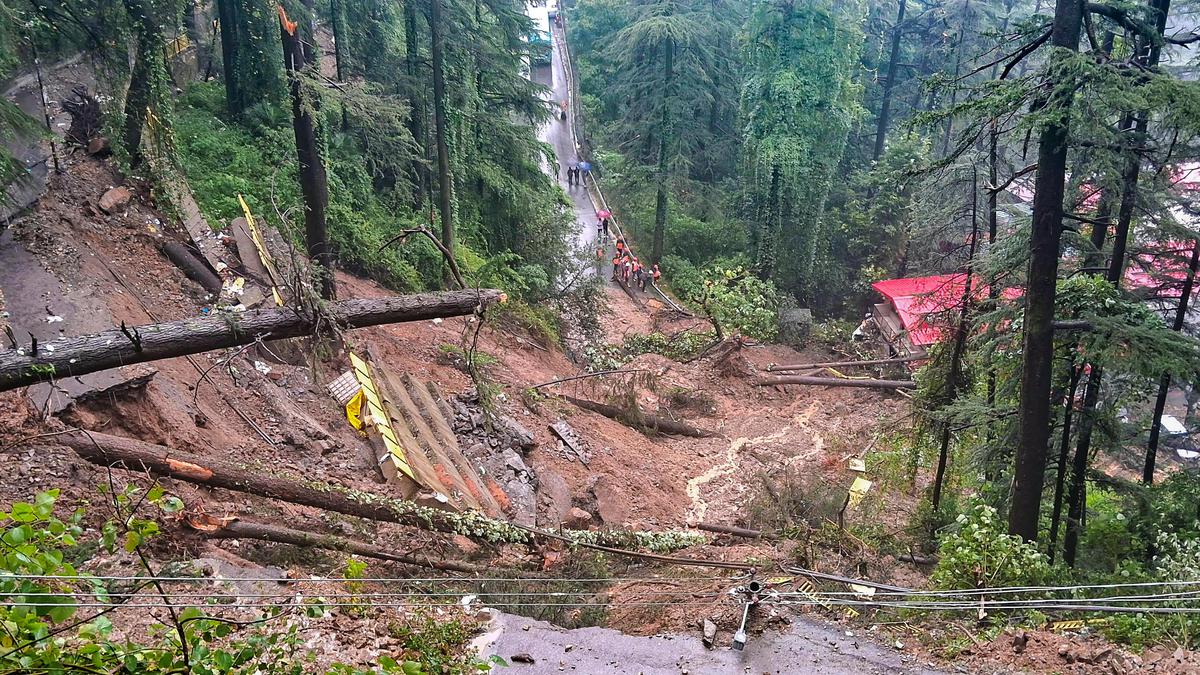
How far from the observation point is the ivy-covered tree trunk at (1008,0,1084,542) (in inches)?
286

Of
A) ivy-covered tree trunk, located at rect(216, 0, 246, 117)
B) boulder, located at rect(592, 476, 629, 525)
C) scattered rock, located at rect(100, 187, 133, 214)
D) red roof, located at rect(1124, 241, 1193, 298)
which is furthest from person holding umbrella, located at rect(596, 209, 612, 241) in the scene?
red roof, located at rect(1124, 241, 1193, 298)

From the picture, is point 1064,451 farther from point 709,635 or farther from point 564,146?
point 564,146

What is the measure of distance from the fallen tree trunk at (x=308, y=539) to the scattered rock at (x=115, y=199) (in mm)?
8312

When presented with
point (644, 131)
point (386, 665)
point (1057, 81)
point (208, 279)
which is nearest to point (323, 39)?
point (644, 131)

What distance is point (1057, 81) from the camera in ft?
23.0

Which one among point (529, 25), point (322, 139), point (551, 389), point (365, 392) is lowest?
point (551, 389)

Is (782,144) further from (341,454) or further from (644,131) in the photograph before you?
(341,454)

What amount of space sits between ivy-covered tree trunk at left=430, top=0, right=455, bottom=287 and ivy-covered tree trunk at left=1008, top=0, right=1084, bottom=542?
11.7 metres

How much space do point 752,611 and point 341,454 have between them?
6042 millimetres

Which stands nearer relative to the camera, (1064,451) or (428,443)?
(1064,451)

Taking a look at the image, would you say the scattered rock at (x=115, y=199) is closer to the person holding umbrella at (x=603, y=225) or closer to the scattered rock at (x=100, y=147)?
the scattered rock at (x=100, y=147)

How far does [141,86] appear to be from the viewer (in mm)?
13609

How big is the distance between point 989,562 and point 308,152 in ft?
38.9

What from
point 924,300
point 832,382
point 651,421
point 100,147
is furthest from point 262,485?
point 832,382
